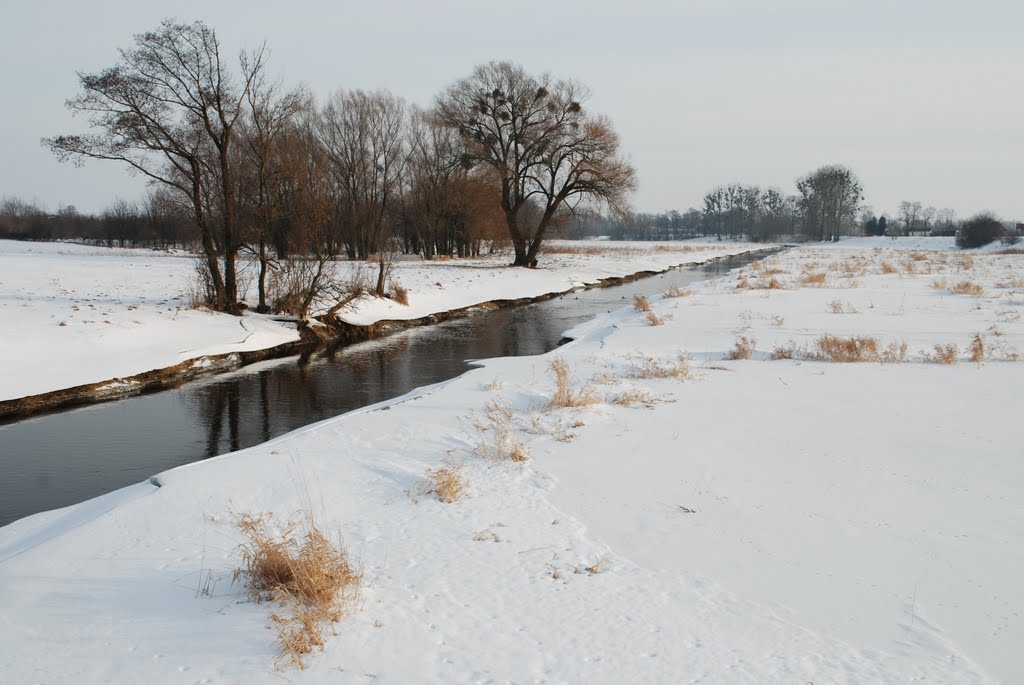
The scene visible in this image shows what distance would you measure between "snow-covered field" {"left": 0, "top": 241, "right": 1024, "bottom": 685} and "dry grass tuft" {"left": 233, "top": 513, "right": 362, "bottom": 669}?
102 millimetres

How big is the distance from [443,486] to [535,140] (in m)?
33.5

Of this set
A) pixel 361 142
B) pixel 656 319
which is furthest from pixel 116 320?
pixel 361 142

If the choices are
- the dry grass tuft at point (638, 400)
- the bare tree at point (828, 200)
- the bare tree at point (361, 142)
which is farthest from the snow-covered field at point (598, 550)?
the bare tree at point (828, 200)

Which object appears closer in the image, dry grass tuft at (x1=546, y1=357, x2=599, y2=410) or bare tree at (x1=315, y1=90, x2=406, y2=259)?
dry grass tuft at (x1=546, y1=357, x2=599, y2=410)

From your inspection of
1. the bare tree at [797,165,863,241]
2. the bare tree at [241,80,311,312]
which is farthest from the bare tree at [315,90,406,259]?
the bare tree at [797,165,863,241]

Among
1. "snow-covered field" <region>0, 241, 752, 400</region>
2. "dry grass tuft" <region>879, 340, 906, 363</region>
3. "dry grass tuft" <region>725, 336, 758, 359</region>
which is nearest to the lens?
"dry grass tuft" <region>879, 340, 906, 363</region>

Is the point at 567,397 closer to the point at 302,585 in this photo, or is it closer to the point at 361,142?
the point at 302,585

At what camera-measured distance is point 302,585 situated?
3949 millimetres

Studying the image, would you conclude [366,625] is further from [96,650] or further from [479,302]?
[479,302]

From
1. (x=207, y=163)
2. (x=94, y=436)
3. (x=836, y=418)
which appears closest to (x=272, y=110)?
(x=207, y=163)

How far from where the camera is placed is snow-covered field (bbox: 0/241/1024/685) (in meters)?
3.54

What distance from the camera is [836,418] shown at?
8055 mm

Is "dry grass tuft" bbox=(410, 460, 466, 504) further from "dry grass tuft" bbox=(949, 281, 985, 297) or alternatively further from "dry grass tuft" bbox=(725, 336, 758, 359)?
"dry grass tuft" bbox=(949, 281, 985, 297)

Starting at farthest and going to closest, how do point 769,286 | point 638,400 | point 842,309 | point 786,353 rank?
point 769,286 → point 842,309 → point 786,353 → point 638,400
